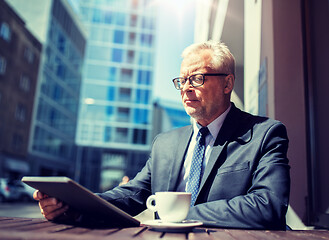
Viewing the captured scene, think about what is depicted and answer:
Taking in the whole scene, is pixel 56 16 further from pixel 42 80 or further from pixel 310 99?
pixel 310 99

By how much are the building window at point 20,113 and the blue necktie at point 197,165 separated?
2763cm

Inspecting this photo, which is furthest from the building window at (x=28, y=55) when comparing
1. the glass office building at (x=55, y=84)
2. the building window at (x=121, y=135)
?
the building window at (x=121, y=135)

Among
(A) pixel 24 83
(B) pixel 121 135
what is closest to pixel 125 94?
(B) pixel 121 135

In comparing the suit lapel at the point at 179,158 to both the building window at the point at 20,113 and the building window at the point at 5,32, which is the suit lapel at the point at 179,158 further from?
the building window at the point at 20,113

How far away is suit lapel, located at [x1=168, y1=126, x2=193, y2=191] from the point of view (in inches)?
85.6

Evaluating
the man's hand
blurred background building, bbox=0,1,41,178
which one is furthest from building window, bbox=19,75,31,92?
the man's hand

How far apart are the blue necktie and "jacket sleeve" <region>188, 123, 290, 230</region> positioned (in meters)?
0.37

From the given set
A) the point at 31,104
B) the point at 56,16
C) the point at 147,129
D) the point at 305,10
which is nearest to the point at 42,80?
the point at 31,104

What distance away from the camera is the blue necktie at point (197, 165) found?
6.59ft

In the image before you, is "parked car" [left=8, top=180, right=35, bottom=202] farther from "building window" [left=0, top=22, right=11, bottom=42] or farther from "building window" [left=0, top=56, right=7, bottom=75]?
"building window" [left=0, top=22, right=11, bottom=42]

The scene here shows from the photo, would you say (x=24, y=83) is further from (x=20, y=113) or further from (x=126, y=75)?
(x=126, y=75)

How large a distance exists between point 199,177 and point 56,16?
3537 cm

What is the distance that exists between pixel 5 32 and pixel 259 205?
27564 mm

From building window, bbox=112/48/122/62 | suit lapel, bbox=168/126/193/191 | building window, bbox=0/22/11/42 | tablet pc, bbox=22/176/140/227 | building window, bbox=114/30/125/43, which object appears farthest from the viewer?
building window, bbox=114/30/125/43
